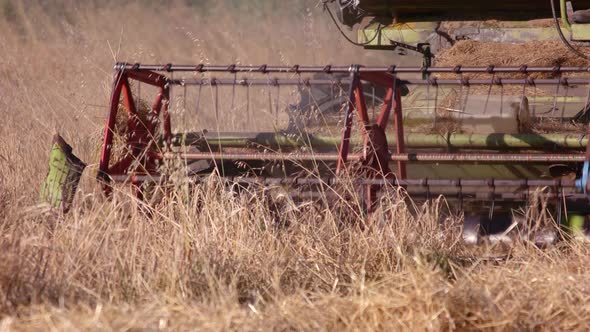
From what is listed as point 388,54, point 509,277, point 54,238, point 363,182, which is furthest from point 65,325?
point 388,54

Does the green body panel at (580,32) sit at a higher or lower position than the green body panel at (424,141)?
higher

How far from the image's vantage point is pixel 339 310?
Answer: 3740 millimetres

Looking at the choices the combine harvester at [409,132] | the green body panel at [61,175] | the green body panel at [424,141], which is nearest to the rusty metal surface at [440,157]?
the combine harvester at [409,132]

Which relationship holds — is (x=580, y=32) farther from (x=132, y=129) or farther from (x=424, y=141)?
(x=132, y=129)

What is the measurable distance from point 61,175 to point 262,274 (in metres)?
1.65

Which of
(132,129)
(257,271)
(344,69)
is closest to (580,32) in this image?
(344,69)

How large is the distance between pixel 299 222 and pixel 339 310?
134 cm

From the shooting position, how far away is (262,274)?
4328mm

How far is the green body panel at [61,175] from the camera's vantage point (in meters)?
5.43

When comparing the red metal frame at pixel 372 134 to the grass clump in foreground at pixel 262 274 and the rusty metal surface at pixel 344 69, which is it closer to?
the rusty metal surface at pixel 344 69

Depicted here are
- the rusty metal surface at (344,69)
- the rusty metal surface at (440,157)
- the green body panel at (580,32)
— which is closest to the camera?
the rusty metal surface at (440,157)

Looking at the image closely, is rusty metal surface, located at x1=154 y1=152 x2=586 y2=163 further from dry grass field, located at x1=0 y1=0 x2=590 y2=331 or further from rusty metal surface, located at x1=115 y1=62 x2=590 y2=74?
rusty metal surface, located at x1=115 y1=62 x2=590 y2=74

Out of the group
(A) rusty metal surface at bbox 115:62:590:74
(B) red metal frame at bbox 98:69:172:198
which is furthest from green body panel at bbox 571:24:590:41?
(B) red metal frame at bbox 98:69:172:198

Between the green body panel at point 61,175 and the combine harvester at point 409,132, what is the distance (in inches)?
7.4
